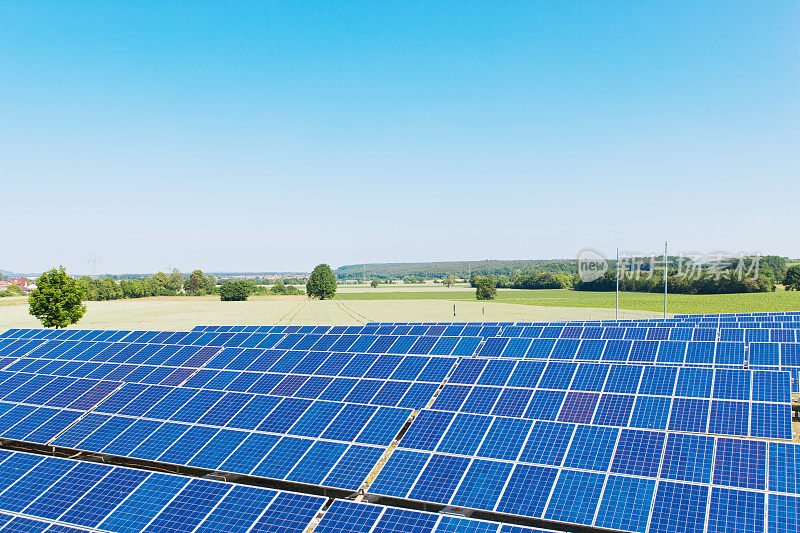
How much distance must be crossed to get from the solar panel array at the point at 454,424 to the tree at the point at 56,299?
108 ft

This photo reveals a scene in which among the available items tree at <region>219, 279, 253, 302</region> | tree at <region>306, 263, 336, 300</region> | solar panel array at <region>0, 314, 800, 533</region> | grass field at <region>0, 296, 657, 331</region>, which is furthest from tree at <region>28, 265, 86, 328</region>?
tree at <region>306, 263, 336, 300</region>

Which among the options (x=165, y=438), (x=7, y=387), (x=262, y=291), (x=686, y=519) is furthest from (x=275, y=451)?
(x=262, y=291)

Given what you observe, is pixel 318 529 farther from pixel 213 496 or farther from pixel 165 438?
pixel 165 438

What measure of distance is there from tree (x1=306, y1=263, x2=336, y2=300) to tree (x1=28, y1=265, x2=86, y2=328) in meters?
97.6

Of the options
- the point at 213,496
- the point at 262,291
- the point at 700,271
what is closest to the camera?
the point at 213,496

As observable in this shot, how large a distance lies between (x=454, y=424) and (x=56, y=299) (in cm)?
5345

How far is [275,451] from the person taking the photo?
1312 cm

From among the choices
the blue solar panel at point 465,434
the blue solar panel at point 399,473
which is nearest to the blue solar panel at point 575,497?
the blue solar panel at point 465,434

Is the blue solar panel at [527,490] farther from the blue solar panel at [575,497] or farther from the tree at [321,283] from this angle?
the tree at [321,283]

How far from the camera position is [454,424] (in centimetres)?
1356

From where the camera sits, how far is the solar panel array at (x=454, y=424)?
9945 millimetres

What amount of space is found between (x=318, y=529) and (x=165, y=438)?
7087 millimetres

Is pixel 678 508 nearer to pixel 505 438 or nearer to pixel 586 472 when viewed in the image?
pixel 586 472

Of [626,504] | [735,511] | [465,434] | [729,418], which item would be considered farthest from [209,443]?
[729,418]
